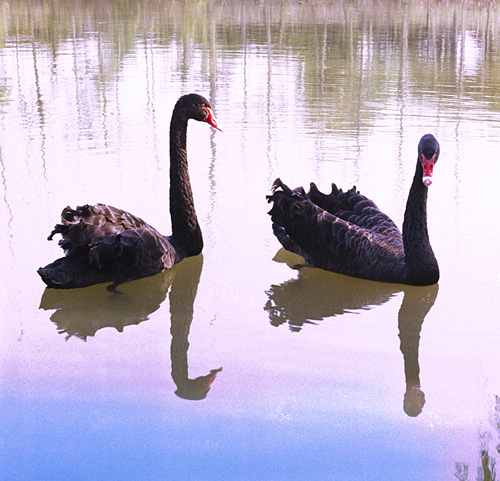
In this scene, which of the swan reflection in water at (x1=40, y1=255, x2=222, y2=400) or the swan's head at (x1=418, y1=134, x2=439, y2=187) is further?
the swan's head at (x1=418, y1=134, x2=439, y2=187)

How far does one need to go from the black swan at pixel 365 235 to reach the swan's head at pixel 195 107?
600 millimetres

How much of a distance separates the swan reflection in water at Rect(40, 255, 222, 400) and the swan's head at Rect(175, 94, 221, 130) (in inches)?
37.0

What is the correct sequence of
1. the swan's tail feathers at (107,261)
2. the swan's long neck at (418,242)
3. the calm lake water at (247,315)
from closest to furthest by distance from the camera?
the calm lake water at (247,315) → the swan's tail feathers at (107,261) → the swan's long neck at (418,242)

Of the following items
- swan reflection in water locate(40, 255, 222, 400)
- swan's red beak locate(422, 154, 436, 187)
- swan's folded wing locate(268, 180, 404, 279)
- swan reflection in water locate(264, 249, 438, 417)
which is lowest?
swan reflection in water locate(264, 249, 438, 417)

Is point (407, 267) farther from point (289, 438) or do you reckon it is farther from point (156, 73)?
point (156, 73)

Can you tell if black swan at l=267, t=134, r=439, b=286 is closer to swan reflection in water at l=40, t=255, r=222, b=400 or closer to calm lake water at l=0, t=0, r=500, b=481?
calm lake water at l=0, t=0, r=500, b=481

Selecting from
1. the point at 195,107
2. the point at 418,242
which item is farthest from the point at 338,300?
the point at 195,107

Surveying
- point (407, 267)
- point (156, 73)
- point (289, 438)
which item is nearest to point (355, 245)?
point (407, 267)

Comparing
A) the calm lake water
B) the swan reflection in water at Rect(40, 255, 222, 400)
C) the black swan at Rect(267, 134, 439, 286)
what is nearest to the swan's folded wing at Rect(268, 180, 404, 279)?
the black swan at Rect(267, 134, 439, 286)

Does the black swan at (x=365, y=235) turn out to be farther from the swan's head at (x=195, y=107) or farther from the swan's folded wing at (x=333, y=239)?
the swan's head at (x=195, y=107)

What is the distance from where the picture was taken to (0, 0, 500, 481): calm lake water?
266 cm

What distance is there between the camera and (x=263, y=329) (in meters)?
3.64

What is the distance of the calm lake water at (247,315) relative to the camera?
2.66m

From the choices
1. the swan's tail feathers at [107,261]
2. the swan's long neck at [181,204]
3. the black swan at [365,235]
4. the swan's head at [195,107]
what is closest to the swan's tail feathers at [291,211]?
the black swan at [365,235]
